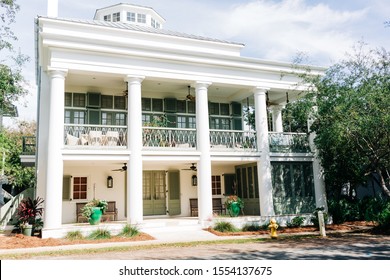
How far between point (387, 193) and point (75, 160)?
1201 centimetres

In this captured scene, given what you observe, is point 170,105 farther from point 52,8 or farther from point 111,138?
point 52,8

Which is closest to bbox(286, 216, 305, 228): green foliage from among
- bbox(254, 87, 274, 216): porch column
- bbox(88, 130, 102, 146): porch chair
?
bbox(254, 87, 274, 216): porch column

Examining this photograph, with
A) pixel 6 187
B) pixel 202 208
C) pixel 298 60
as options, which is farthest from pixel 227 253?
pixel 6 187

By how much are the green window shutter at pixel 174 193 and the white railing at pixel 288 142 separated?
480 cm

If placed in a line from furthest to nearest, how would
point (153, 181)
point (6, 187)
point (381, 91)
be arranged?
point (6, 187), point (153, 181), point (381, 91)

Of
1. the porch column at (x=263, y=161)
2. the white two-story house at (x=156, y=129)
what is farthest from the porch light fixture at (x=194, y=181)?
the porch column at (x=263, y=161)

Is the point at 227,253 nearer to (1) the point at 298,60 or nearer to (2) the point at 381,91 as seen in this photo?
(2) the point at 381,91

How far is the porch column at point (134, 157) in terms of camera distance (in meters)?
13.6

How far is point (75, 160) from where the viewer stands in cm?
1355

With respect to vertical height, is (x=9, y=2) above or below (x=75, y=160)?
above

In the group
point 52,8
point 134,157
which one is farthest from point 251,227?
point 52,8

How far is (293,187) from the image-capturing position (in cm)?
1652

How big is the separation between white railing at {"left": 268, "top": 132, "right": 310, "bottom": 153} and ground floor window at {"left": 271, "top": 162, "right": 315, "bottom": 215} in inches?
27.8

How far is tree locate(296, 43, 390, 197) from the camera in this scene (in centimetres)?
1289
